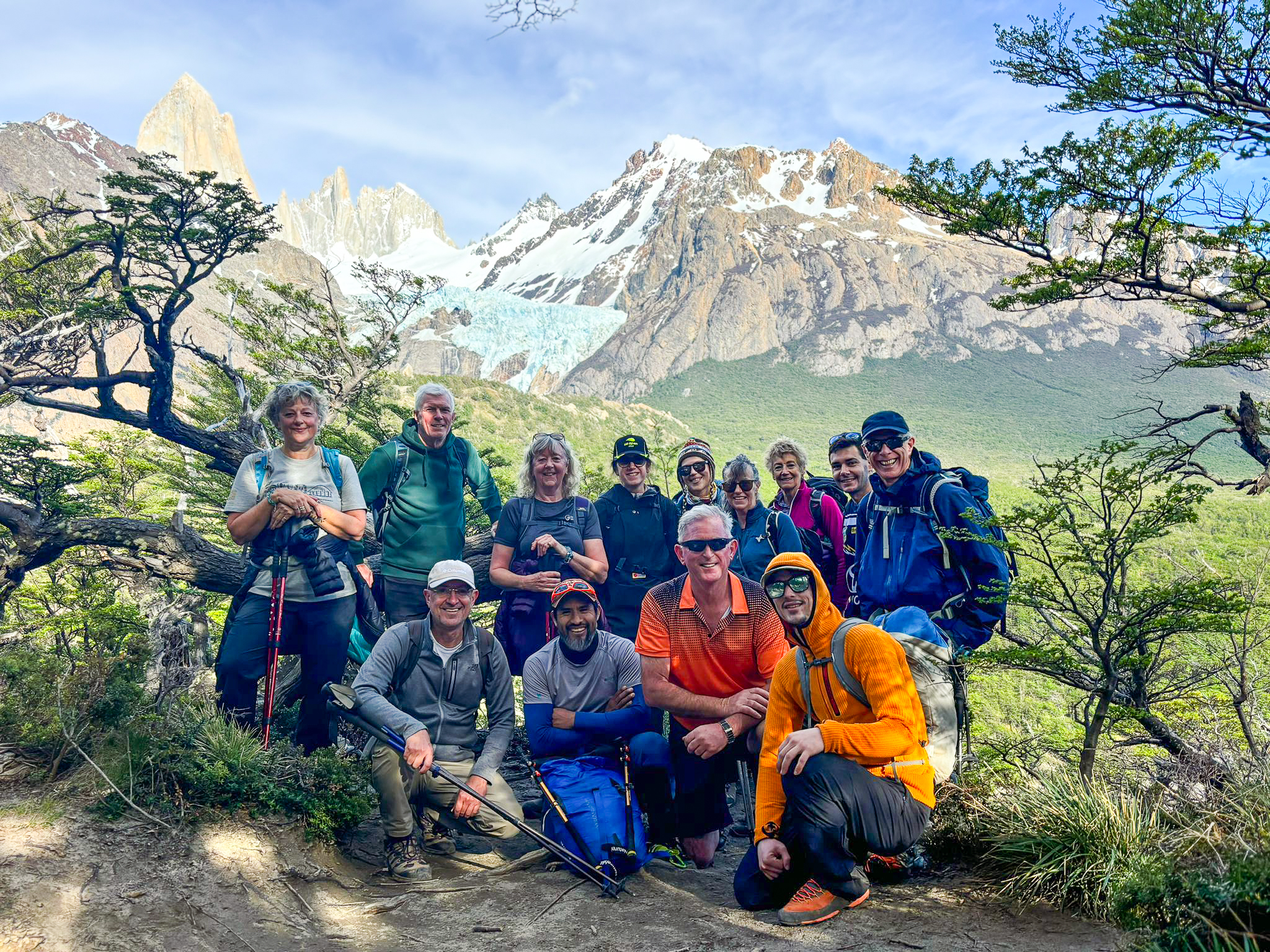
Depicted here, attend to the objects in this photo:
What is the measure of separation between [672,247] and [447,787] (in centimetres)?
10327

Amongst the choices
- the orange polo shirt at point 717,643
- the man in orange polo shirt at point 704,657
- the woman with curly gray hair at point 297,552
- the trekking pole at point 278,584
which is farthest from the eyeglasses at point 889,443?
the trekking pole at point 278,584

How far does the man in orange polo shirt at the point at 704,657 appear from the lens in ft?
13.1

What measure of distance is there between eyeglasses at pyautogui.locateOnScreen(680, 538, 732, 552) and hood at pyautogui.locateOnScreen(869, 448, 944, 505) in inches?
33.9

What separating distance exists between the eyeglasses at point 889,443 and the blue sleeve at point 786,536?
837 millimetres

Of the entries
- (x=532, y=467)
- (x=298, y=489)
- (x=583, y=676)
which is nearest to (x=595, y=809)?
(x=583, y=676)

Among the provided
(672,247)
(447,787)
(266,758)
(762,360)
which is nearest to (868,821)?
(447,787)

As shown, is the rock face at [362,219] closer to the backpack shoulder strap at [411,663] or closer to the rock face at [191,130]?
the rock face at [191,130]

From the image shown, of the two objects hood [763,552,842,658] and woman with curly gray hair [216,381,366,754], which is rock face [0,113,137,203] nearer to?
woman with curly gray hair [216,381,366,754]

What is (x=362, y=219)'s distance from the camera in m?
184

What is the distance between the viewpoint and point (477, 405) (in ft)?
115

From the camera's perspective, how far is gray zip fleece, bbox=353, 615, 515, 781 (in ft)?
13.6

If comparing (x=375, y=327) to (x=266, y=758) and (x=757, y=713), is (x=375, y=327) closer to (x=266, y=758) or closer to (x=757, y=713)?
(x=266, y=758)

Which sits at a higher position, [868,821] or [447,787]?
[868,821]

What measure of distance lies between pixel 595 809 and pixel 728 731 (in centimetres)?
75
